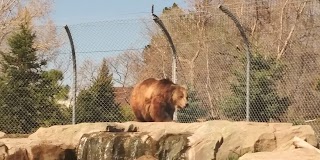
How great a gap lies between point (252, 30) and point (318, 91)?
829cm

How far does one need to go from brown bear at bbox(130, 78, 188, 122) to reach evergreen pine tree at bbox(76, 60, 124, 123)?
2.75 metres

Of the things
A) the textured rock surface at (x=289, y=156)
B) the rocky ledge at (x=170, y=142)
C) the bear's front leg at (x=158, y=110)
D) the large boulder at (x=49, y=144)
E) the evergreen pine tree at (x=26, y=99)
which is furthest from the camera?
the evergreen pine tree at (x=26, y=99)

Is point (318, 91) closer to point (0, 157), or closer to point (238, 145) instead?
point (238, 145)

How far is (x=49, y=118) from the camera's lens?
1300cm

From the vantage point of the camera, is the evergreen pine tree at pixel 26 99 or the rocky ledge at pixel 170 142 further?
the evergreen pine tree at pixel 26 99

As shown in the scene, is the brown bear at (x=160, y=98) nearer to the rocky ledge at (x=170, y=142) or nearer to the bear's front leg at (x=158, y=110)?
the bear's front leg at (x=158, y=110)

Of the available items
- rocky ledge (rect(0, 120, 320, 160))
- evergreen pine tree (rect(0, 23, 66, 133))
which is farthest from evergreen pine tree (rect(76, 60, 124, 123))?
rocky ledge (rect(0, 120, 320, 160))

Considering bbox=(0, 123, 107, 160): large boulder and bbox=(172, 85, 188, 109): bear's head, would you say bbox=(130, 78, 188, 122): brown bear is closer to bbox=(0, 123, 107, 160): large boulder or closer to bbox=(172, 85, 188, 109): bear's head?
bbox=(172, 85, 188, 109): bear's head

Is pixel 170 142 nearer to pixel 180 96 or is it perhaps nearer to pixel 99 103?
pixel 180 96

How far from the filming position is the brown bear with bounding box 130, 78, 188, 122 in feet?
32.1

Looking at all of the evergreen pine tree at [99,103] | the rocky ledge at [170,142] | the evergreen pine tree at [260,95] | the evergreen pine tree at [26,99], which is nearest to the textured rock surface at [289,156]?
the rocky ledge at [170,142]

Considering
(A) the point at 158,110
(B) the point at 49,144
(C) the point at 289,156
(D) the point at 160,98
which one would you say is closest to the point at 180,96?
(D) the point at 160,98

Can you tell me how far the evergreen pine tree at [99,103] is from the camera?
1251 centimetres

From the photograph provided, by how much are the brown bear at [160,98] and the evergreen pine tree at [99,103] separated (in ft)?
9.04
